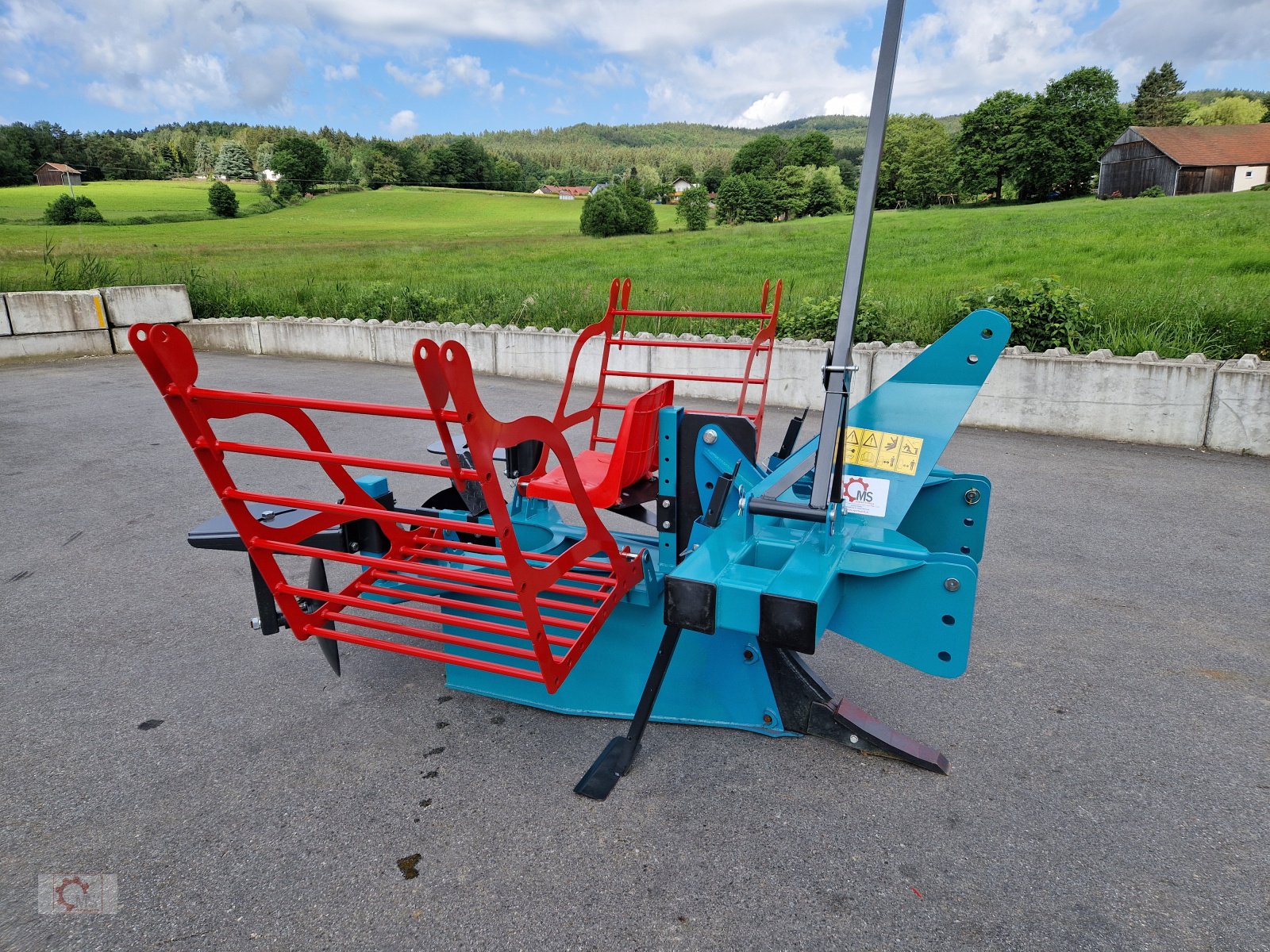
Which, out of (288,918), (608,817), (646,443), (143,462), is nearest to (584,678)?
(608,817)

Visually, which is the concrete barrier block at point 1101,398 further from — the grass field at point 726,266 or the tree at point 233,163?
the tree at point 233,163

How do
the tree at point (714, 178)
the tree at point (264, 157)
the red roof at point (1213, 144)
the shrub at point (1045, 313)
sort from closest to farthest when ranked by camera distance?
the shrub at point (1045, 313) < the red roof at point (1213, 144) < the tree at point (714, 178) < the tree at point (264, 157)

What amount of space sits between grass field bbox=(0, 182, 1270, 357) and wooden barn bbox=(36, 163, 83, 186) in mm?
12928

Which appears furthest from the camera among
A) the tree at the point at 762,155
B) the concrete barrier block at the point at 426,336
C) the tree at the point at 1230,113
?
the tree at the point at 1230,113

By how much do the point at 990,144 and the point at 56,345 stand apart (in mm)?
60146

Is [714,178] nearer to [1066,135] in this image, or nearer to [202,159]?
[1066,135]

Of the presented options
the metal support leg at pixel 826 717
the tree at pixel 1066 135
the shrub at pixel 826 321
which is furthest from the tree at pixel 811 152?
the metal support leg at pixel 826 717

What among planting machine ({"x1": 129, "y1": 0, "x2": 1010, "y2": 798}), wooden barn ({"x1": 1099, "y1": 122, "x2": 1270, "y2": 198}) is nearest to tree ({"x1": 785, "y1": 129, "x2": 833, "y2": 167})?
wooden barn ({"x1": 1099, "y1": 122, "x2": 1270, "y2": 198})

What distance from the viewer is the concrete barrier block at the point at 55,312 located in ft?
38.4

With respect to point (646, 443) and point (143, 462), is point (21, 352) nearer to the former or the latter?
point (143, 462)

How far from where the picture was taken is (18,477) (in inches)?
244

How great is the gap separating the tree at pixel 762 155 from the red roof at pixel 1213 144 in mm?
24360

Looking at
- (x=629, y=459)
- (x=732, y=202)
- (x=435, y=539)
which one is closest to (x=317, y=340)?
(x=435, y=539)

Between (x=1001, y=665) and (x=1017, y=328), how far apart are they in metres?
5.83
